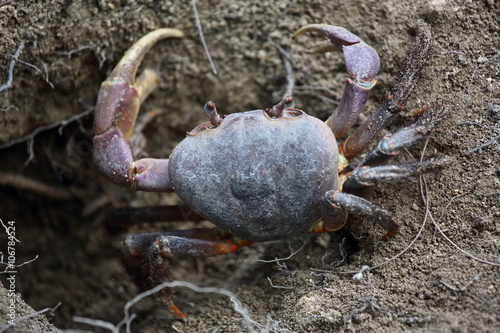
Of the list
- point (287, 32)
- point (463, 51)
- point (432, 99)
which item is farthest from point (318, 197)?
point (287, 32)

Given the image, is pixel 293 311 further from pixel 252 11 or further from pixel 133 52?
pixel 252 11

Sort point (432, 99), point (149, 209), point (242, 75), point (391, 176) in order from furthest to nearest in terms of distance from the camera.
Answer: point (242, 75) < point (149, 209) < point (432, 99) < point (391, 176)

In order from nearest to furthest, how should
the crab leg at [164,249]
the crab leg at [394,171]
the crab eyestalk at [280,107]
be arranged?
the crab leg at [394,171] → the crab eyestalk at [280,107] → the crab leg at [164,249]

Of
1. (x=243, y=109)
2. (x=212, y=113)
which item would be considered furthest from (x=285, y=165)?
A: (x=243, y=109)

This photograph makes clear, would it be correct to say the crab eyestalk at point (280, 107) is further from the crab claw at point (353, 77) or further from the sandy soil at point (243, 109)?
the sandy soil at point (243, 109)

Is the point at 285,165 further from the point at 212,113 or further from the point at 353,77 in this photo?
the point at 353,77

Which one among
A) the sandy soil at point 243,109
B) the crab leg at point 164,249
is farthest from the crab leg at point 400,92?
the crab leg at point 164,249
